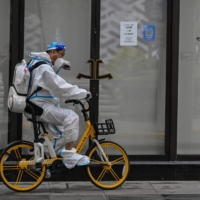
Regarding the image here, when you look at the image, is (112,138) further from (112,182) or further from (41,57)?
(41,57)

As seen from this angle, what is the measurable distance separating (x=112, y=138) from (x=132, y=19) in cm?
170

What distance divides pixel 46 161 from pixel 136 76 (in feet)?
6.61

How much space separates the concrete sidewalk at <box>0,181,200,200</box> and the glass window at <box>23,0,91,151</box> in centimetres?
104

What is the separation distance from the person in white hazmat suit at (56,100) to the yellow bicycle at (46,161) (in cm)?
11

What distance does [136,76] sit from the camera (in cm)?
1020

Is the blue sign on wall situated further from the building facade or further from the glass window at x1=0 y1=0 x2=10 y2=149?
the glass window at x1=0 y1=0 x2=10 y2=149

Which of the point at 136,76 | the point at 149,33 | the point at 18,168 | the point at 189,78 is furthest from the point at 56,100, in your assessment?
the point at 189,78

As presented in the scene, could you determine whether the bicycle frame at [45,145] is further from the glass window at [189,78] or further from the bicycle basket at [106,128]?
the glass window at [189,78]

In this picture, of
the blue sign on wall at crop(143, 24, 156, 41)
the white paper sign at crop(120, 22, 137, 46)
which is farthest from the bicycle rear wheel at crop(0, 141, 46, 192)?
the blue sign on wall at crop(143, 24, 156, 41)

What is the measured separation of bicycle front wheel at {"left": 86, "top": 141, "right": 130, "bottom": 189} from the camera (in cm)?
921

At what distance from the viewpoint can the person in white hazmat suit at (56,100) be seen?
8734 millimetres

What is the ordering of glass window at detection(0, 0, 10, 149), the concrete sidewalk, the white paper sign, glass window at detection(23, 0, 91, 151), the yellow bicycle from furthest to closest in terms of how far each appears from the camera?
→ the white paper sign → glass window at detection(23, 0, 91, 151) → glass window at detection(0, 0, 10, 149) → the yellow bicycle → the concrete sidewalk

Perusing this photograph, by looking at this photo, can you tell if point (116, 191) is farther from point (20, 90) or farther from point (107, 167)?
point (20, 90)

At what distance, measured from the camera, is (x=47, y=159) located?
9008 mm
